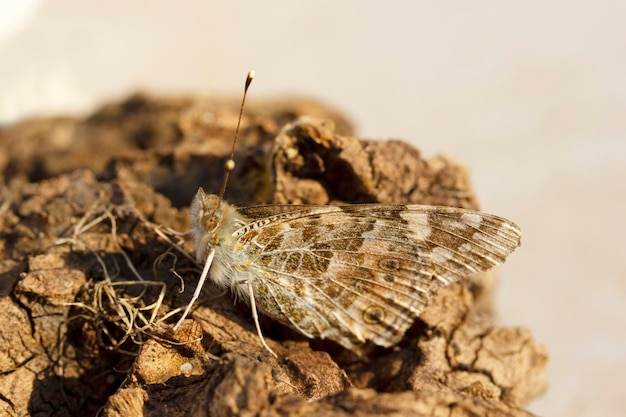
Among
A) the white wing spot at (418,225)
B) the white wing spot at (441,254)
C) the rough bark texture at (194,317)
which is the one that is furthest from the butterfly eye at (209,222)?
the white wing spot at (441,254)

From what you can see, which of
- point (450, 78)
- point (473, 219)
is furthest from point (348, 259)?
point (450, 78)

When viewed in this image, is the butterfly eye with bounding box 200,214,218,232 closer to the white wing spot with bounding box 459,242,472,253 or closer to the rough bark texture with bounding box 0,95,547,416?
the rough bark texture with bounding box 0,95,547,416

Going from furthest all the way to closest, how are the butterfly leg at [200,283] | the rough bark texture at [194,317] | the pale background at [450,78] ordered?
the pale background at [450,78], the butterfly leg at [200,283], the rough bark texture at [194,317]

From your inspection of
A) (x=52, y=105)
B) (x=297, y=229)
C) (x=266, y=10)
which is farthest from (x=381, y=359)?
(x=266, y=10)

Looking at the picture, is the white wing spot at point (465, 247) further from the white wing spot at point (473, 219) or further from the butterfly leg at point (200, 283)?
the butterfly leg at point (200, 283)

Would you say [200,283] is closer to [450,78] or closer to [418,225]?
[418,225]

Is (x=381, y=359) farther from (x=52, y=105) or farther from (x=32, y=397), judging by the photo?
(x=52, y=105)
